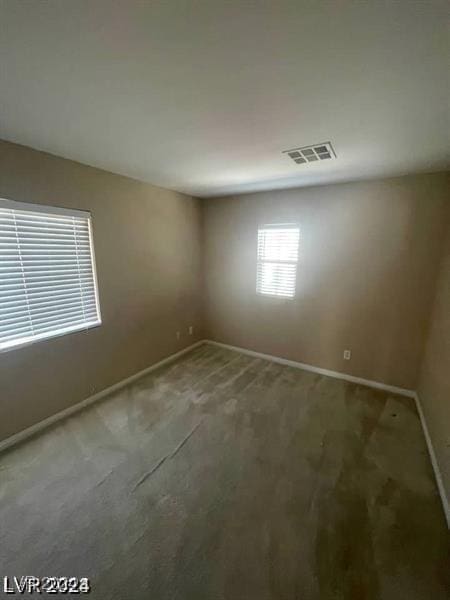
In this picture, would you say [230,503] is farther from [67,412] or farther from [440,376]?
[440,376]

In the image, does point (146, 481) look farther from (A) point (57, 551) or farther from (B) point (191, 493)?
(A) point (57, 551)

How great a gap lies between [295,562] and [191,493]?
0.72 m

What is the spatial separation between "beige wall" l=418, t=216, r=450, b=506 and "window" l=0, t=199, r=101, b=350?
327 centimetres

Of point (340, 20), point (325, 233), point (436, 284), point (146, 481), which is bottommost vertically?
point (146, 481)

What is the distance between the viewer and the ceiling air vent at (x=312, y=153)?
1.87 metres

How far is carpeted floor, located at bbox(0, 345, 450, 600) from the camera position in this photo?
123 cm

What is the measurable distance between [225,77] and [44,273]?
6.95 feet

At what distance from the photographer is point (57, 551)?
1.32 meters

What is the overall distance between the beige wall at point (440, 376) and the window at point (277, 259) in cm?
155

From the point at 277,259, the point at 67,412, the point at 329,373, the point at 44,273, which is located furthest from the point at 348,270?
the point at 67,412

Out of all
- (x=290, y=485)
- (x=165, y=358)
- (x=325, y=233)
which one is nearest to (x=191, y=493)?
(x=290, y=485)

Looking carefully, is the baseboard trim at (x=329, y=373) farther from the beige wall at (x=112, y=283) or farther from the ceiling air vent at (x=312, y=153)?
the ceiling air vent at (x=312, y=153)

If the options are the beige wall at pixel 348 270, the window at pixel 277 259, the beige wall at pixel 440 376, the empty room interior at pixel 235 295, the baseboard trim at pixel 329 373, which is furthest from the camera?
the window at pixel 277 259

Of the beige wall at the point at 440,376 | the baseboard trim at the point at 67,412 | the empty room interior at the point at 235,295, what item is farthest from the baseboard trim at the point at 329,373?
the baseboard trim at the point at 67,412
